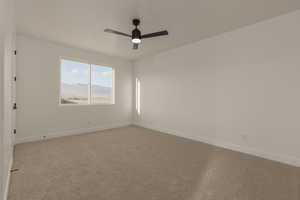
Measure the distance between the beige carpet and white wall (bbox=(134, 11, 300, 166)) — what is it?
420 millimetres

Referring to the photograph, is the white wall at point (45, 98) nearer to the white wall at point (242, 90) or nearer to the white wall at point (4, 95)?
the white wall at point (4, 95)

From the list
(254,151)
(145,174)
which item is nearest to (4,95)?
(145,174)

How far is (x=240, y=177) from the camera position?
207 cm

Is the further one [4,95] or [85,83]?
[85,83]

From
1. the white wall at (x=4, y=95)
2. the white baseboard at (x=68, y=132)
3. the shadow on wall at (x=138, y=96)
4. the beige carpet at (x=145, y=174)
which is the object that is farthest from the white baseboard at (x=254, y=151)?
the white wall at (x=4, y=95)

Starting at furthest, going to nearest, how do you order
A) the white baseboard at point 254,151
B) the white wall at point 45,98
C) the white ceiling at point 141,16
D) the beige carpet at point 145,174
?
the white wall at point 45,98
the white baseboard at point 254,151
the white ceiling at point 141,16
the beige carpet at point 145,174

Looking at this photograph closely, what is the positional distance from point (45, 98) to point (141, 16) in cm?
325

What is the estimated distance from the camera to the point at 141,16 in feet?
8.68

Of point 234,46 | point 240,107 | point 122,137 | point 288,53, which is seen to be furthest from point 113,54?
point 288,53

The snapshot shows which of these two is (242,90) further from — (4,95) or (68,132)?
(68,132)

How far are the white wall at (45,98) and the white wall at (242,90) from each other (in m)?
2.49

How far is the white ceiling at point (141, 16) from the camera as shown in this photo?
2299 millimetres

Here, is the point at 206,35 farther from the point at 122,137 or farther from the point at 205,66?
the point at 122,137

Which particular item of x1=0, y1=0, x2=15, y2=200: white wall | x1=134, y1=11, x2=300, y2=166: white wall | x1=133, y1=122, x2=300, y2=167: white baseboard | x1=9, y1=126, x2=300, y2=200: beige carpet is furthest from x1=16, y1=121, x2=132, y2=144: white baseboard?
x1=133, y1=122, x2=300, y2=167: white baseboard
